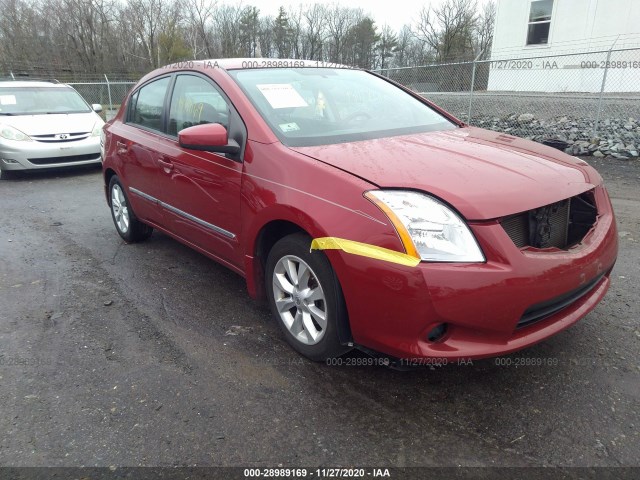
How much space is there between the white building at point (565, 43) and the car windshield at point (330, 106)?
37.6ft

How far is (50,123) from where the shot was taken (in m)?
8.47

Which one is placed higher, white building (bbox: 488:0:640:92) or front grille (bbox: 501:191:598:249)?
white building (bbox: 488:0:640:92)

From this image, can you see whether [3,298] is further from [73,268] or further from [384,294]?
[384,294]

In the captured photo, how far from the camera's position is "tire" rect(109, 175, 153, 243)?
15.7 feet

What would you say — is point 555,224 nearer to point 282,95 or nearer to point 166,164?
point 282,95

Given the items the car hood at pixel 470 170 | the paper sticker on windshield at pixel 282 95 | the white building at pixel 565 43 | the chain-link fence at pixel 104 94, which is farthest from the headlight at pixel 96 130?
the chain-link fence at pixel 104 94

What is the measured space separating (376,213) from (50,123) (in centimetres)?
816

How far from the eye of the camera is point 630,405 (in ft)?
7.75

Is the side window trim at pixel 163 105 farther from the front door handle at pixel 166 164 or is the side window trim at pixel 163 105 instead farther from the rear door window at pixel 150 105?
the front door handle at pixel 166 164

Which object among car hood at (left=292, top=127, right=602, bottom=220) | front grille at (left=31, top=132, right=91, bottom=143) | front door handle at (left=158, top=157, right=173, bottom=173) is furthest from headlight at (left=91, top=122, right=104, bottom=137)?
car hood at (left=292, top=127, right=602, bottom=220)

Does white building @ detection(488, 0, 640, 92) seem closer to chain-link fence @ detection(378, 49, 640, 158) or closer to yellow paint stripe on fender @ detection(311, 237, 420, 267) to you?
chain-link fence @ detection(378, 49, 640, 158)

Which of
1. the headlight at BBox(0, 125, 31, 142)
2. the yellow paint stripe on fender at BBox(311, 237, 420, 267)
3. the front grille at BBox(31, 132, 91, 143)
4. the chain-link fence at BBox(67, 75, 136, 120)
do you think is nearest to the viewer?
the yellow paint stripe on fender at BBox(311, 237, 420, 267)

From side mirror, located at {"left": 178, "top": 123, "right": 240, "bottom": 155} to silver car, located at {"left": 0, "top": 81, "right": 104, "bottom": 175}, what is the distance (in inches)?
256

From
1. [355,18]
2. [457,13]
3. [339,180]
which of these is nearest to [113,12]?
[355,18]
